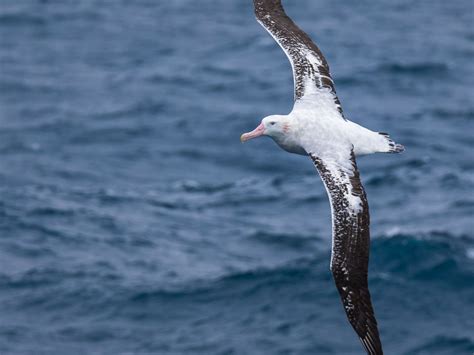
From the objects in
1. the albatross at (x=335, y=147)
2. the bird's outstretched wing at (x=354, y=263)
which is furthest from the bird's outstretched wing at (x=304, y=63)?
the bird's outstretched wing at (x=354, y=263)

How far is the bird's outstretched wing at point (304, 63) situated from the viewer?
15.8 meters

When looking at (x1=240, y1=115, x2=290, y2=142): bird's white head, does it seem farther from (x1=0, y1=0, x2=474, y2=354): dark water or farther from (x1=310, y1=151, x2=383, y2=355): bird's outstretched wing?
(x1=0, y1=0, x2=474, y2=354): dark water

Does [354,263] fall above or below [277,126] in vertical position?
below

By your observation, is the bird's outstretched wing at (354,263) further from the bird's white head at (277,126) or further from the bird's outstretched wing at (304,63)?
the bird's outstretched wing at (304,63)

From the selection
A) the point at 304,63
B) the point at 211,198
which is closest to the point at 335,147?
the point at 304,63

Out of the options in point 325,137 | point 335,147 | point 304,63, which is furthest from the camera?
point 304,63

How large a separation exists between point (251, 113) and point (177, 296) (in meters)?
9.40

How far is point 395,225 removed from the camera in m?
26.3

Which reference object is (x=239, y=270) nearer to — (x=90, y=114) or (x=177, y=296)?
(x=177, y=296)

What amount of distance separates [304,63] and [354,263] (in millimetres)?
3707

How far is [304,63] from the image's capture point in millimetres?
16141

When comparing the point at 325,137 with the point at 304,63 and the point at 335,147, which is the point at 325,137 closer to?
the point at 335,147

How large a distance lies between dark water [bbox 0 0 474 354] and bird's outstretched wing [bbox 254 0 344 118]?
26.4 feet

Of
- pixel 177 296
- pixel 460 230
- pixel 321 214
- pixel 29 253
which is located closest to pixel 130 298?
pixel 177 296
